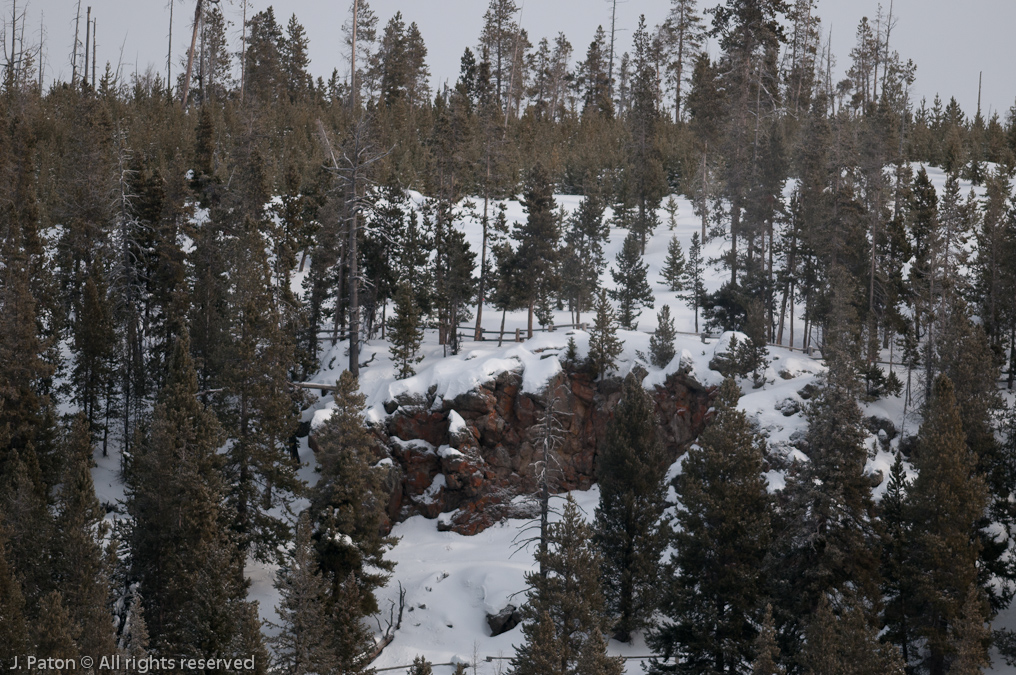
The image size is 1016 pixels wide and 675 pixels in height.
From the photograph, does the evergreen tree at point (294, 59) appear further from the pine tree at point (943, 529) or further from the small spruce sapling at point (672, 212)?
the pine tree at point (943, 529)

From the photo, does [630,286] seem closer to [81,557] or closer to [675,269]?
[675,269]

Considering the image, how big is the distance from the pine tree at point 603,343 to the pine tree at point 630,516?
9.60m

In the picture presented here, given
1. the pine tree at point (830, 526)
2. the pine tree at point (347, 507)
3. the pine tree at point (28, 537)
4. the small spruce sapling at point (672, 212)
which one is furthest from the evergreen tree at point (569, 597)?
the small spruce sapling at point (672, 212)

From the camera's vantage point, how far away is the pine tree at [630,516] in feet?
87.6

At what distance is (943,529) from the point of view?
76.8 feet

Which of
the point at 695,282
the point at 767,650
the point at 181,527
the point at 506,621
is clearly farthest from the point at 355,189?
the point at 767,650

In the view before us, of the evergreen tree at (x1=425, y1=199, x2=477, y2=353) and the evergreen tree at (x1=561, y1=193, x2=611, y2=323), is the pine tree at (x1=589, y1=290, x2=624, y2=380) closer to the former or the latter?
the evergreen tree at (x1=561, y1=193, x2=611, y2=323)

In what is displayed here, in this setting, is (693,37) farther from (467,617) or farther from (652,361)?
(467,617)

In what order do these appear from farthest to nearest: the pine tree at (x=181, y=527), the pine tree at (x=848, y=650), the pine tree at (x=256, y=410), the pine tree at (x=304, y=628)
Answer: the pine tree at (x=256, y=410), the pine tree at (x=181, y=527), the pine tree at (x=304, y=628), the pine tree at (x=848, y=650)

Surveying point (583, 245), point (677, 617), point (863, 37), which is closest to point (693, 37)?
point (863, 37)

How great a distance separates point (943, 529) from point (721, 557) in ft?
20.7

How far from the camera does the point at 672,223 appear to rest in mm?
58188

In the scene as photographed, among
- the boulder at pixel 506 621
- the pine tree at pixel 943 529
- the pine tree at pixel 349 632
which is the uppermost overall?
the pine tree at pixel 943 529

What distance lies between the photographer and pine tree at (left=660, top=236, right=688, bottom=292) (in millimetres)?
48000
